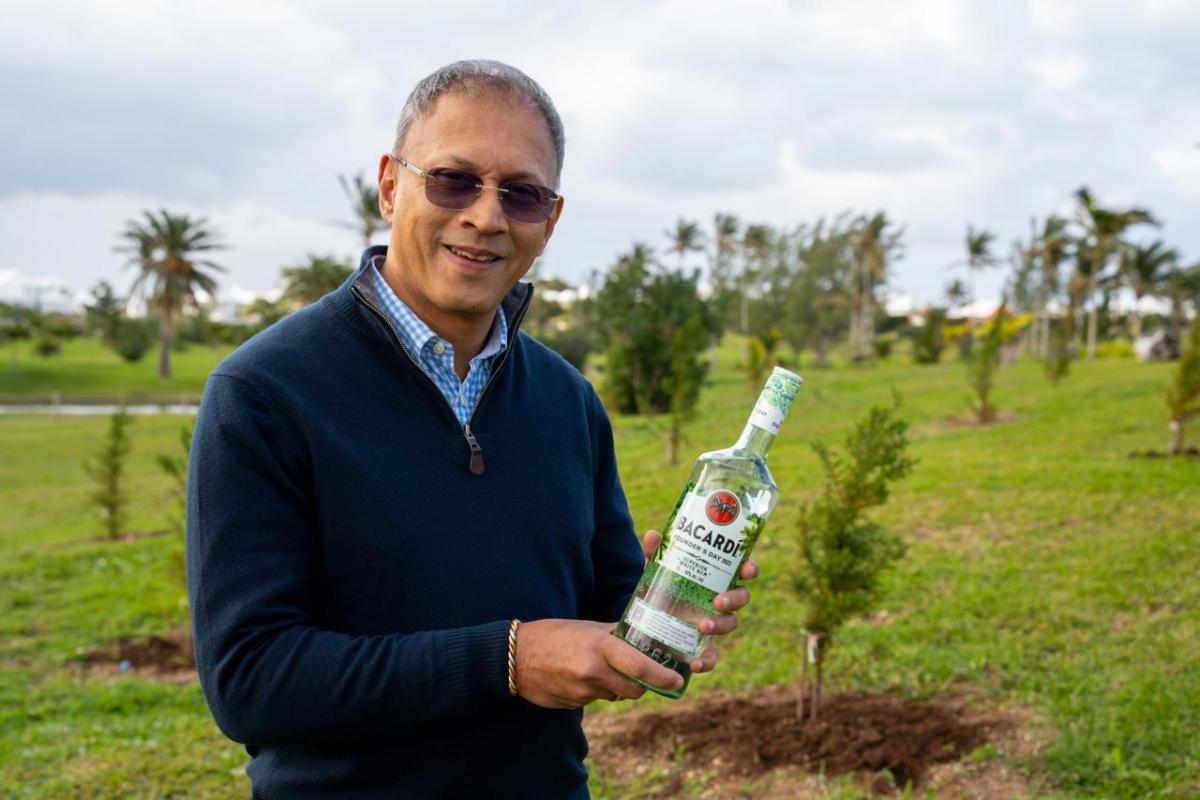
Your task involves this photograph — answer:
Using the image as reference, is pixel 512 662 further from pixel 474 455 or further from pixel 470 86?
pixel 470 86

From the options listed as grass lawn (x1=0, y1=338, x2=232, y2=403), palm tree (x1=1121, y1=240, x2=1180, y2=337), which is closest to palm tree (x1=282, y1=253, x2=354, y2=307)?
grass lawn (x1=0, y1=338, x2=232, y2=403)

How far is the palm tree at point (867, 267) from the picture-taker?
56.8 metres

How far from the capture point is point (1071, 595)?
7867 mm

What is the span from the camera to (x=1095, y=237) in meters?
41.1

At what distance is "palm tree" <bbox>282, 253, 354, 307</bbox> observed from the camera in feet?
110

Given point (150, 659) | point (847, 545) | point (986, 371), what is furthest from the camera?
point (986, 371)

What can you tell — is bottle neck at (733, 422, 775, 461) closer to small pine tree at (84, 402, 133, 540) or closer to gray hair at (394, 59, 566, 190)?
gray hair at (394, 59, 566, 190)

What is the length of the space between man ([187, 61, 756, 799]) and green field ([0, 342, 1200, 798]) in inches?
136

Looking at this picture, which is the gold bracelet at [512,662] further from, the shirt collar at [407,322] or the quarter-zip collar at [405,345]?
the shirt collar at [407,322]

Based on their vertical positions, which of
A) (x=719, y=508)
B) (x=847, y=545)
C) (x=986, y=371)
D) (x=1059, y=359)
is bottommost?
(x=847, y=545)

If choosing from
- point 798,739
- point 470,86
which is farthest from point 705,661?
point 798,739

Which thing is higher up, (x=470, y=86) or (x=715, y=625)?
(x=470, y=86)

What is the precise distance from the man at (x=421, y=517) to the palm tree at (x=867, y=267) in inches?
2166

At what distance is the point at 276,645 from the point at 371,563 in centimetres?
25
